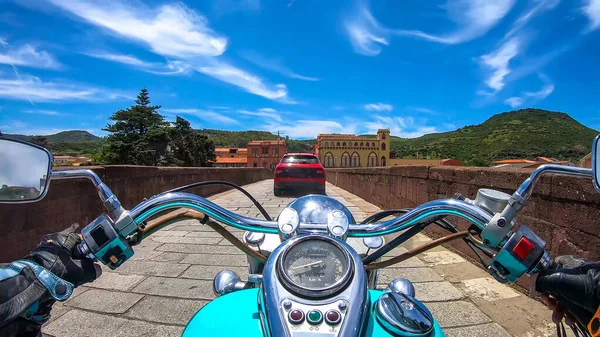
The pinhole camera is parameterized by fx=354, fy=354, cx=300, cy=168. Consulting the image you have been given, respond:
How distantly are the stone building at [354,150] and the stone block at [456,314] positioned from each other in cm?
8210

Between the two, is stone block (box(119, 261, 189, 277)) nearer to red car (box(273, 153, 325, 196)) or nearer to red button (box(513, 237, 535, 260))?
red button (box(513, 237, 535, 260))

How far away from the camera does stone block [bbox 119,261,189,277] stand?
146 inches

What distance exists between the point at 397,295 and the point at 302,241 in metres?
0.27

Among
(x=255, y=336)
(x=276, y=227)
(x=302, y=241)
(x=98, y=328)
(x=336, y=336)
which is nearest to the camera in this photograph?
(x=336, y=336)

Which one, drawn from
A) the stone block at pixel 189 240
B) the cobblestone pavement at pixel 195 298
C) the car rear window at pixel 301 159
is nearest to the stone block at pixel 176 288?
the cobblestone pavement at pixel 195 298

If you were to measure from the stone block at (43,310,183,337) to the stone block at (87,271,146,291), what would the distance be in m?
0.62

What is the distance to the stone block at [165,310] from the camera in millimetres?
2641

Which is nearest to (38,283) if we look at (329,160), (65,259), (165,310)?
(65,259)

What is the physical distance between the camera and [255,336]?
82 cm

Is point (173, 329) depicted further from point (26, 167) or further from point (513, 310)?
point (513, 310)

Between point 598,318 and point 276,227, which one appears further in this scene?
point 276,227

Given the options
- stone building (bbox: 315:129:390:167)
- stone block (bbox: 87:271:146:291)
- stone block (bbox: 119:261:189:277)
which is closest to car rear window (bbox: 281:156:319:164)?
stone block (bbox: 119:261:189:277)

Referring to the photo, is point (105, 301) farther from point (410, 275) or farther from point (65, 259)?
point (410, 275)

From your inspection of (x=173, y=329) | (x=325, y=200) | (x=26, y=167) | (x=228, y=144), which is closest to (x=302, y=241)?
(x=325, y=200)
